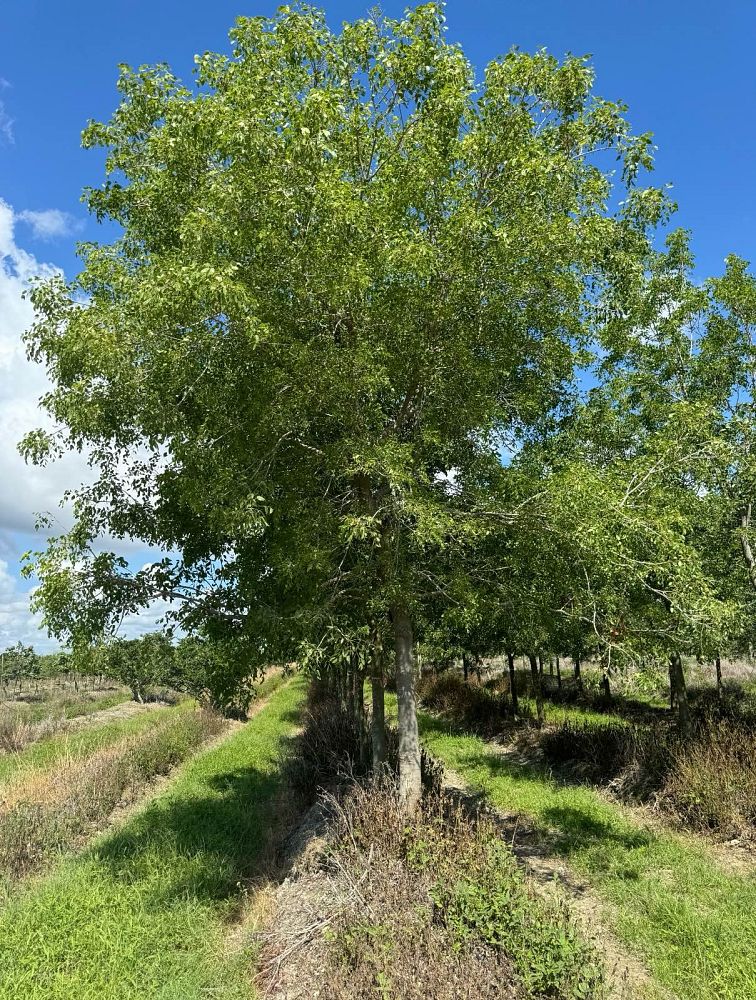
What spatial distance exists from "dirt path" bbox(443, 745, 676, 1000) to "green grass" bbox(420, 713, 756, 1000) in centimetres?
13

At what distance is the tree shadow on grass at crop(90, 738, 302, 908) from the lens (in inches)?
328

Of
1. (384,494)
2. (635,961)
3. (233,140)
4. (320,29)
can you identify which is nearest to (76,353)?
(233,140)

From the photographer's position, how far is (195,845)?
9883 mm

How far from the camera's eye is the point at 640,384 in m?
11.8

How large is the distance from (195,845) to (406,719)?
4.52m

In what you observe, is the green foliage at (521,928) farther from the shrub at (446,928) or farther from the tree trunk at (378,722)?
the tree trunk at (378,722)

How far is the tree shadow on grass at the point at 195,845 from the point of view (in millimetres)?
8344

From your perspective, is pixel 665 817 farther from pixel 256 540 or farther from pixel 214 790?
pixel 214 790

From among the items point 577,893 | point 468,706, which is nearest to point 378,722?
point 577,893

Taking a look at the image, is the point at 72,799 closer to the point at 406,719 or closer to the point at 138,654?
the point at 138,654

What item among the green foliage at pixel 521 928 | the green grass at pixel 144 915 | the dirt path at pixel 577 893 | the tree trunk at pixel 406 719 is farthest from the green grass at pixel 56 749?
the green foliage at pixel 521 928

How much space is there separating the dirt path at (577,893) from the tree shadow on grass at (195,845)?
3594 millimetres

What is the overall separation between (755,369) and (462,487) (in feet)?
19.8

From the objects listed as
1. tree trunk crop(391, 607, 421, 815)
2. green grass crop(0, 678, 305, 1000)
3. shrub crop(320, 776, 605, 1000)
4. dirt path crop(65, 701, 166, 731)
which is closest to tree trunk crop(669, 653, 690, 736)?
tree trunk crop(391, 607, 421, 815)
